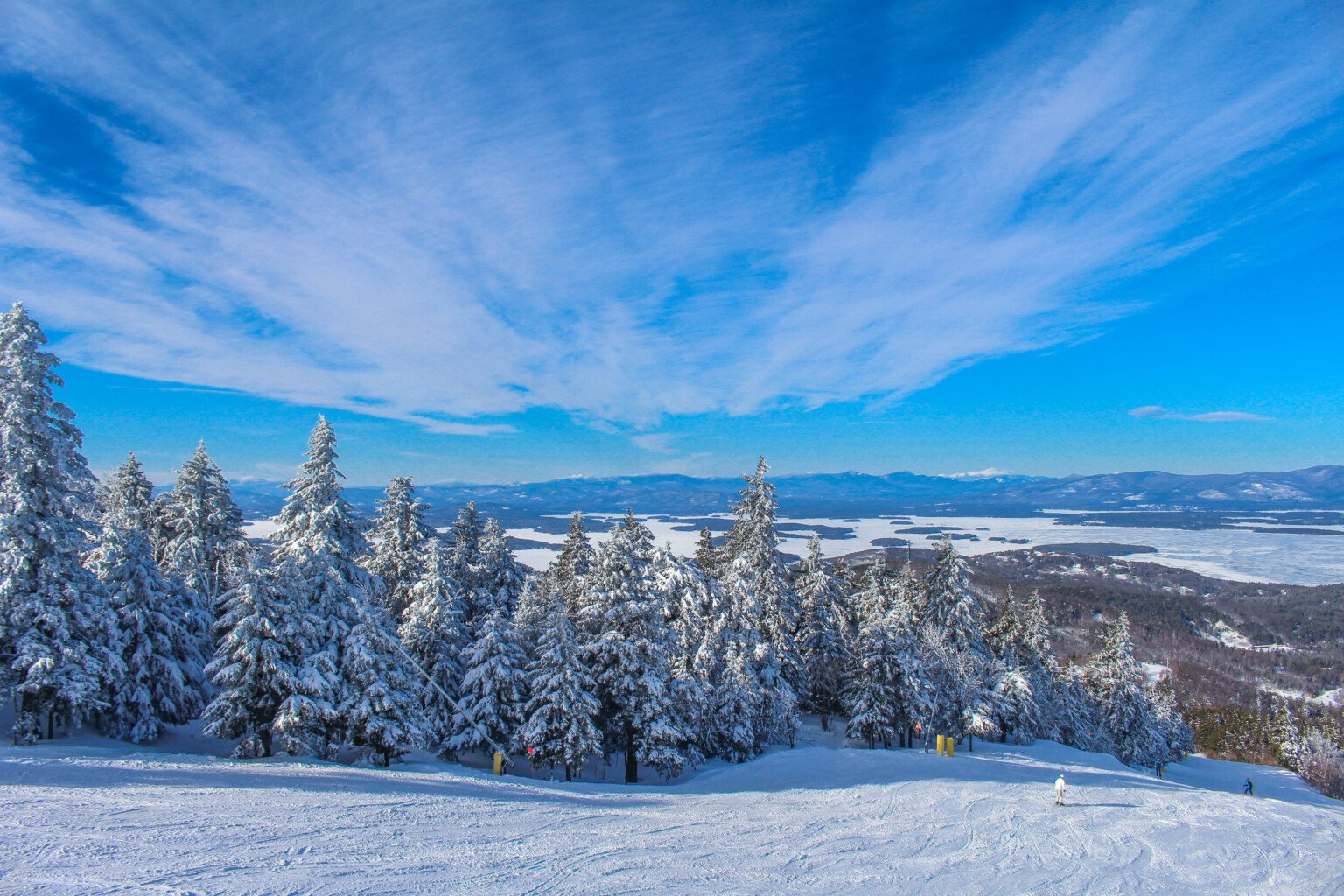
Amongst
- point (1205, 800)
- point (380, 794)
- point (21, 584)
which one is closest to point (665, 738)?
point (380, 794)

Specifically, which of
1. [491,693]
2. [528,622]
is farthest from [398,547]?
[491,693]

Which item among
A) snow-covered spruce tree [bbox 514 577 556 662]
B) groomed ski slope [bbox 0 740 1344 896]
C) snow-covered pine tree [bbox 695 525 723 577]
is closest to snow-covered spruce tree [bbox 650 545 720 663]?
snow-covered spruce tree [bbox 514 577 556 662]

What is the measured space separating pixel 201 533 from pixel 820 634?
34.8m

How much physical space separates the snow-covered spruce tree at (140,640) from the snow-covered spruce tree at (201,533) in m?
3.45

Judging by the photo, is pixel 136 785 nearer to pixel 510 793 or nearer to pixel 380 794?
pixel 380 794

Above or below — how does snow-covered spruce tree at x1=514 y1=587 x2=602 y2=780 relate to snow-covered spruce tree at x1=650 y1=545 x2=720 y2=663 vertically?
below

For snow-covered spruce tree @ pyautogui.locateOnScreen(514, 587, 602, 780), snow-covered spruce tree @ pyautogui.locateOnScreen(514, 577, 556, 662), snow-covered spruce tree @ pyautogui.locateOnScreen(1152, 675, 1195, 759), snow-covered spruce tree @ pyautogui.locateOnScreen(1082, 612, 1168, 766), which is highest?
snow-covered spruce tree @ pyautogui.locateOnScreen(514, 577, 556, 662)

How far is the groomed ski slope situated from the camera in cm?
975

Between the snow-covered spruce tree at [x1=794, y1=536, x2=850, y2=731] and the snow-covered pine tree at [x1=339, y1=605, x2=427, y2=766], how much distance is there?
2390 cm

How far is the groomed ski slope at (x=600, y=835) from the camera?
9.75 m

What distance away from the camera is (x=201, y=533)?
31266mm

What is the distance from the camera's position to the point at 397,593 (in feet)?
106

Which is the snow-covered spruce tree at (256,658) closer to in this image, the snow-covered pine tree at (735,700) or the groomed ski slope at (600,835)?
the groomed ski slope at (600,835)

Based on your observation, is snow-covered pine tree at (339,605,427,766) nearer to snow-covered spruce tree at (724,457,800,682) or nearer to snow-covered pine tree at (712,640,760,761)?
snow-covered pine tree at (712,640,760,761)
